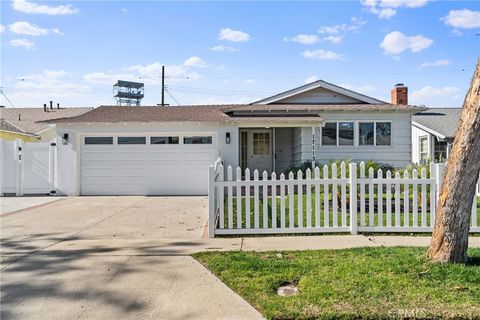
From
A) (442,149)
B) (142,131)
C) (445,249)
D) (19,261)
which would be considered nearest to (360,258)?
(445,249)

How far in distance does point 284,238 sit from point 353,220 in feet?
4.28

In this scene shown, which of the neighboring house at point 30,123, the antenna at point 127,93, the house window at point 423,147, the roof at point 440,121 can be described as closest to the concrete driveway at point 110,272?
the neighboring house at point 30,123

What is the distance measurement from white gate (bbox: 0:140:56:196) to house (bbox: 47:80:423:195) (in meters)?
0.44

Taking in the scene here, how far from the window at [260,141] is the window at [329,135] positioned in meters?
2.70

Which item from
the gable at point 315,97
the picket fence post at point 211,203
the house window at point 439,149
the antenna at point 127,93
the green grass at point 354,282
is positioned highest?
the antenna at point 127,93

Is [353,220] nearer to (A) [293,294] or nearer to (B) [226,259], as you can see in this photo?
(B) [226,259]

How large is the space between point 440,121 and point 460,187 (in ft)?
59.4

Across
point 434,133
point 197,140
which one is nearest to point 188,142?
point 197,140

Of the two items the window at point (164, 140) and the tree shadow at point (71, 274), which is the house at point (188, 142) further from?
the tree shadow at point (71, 274)

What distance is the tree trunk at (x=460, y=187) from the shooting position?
15.7ft

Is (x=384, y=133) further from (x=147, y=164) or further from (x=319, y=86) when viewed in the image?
(x=147, y=164)

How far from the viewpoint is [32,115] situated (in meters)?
26.9

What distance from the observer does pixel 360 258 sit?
548 cm

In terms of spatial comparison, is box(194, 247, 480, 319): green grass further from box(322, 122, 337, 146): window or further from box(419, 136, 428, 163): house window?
box(419, 136, 428, 163): house window
